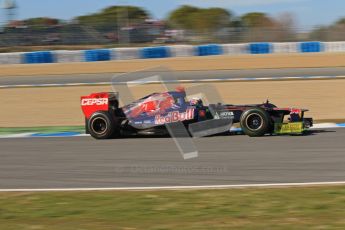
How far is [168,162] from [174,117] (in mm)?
2040

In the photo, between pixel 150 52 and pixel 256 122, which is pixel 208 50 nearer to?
pixel 150 52

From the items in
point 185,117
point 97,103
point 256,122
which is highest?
point 97,103

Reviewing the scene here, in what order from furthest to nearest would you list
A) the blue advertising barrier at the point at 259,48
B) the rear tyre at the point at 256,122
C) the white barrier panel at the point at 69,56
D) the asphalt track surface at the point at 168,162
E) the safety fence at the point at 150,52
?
the blue advertising barrier at the point at 259,48 → the white barrier panel at the point at 69,56 → the safety fence at the point at 150,52 → the rear tyre at the point at 256,122 → the asphalt track surface at the point at 168,162

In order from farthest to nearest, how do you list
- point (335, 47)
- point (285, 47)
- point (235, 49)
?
point (285, 47)
point (335, 47)
point (235, 49)

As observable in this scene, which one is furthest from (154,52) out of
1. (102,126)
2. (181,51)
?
(102,126)

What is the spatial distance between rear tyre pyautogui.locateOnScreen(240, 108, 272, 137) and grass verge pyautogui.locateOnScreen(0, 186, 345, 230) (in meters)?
3.92

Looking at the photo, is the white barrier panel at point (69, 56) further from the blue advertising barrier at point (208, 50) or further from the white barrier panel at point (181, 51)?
the blue advertising barrier at point (208, 50)

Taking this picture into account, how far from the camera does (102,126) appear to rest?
11906mm

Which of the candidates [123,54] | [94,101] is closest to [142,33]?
[123,54]

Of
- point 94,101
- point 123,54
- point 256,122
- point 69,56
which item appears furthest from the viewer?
point 69,56

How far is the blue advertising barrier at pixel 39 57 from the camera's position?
33.4 m

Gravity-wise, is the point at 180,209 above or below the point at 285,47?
below

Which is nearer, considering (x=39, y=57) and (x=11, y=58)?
(x=39, y=57)

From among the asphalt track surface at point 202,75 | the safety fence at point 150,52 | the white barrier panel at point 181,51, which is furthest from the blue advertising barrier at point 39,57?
the white barrier panel at point 181,51
